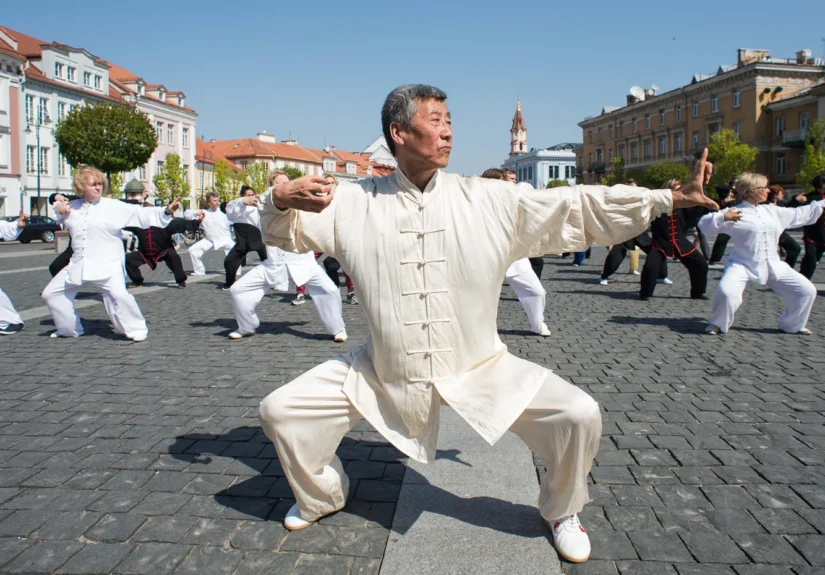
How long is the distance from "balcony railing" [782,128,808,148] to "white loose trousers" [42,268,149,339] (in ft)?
200

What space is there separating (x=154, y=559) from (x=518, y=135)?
19158 cm

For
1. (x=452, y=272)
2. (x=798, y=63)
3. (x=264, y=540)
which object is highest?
(x=798, y=63)

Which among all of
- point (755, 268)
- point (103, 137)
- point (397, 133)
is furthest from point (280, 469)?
point (103, 137)

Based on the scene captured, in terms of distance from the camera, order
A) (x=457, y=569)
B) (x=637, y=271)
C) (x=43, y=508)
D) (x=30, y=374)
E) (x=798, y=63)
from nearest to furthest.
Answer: (x=457, y=569) < (x=43, y=508) < (x=30, y=374) < (x=637, y=271) < (x=798, y=63)

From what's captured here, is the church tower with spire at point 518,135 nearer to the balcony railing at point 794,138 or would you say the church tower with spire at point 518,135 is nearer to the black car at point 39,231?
the balcony railing at point 794,138

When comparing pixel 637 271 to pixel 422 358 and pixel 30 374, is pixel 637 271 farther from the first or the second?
pixel 422 358

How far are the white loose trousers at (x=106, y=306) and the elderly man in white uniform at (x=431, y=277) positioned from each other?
5.64 meters

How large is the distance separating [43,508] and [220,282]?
12.1 meters

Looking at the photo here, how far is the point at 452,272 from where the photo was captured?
3.11 meters

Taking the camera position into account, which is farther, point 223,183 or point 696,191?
point 223,183

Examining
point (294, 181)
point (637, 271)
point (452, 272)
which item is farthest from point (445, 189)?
point (637, 271)

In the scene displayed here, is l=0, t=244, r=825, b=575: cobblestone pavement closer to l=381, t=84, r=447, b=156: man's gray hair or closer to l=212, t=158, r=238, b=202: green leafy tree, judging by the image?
l=381, t=84, r=447, b=156: man's gray hair

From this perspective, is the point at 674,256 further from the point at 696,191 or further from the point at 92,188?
the point at 696,191

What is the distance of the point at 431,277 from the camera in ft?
10.2
